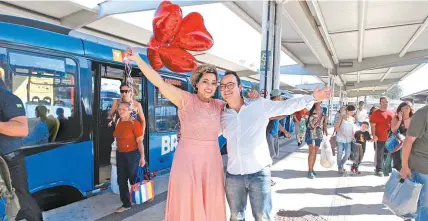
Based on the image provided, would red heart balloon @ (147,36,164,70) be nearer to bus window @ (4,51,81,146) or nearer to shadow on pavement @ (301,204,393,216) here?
bus window @ (4,51,81,146)

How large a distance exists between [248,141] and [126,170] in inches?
87.9

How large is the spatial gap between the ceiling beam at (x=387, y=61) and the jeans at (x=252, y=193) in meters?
16.3

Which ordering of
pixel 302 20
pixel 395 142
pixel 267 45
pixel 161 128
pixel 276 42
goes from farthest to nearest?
pixel 302 20
pixel 276 42
pixel 267 45
pixel 161 128
pixel 395 142

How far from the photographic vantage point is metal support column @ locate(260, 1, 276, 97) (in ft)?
21.2

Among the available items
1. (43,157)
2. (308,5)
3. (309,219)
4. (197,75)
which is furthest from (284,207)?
(308,5)

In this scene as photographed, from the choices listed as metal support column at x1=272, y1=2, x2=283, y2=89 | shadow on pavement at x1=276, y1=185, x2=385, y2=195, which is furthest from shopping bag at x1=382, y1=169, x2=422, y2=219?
metal support column at x1=272, y1=2, x2=283, y2=89

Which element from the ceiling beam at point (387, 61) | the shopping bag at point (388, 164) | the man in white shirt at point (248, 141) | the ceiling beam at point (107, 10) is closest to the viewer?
the man in white shirt at point (248, 141)

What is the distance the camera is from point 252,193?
2467mm

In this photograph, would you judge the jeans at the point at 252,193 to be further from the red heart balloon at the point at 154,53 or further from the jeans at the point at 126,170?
the jeans at the point at 126,170

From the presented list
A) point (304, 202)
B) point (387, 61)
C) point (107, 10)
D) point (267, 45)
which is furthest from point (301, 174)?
point (387, 61)

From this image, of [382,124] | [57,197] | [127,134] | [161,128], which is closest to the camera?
[127,134]

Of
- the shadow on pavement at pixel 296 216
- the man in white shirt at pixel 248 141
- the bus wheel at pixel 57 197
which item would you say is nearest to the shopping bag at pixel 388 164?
the shadow on pavement at pixel 296 216

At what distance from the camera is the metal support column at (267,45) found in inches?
255

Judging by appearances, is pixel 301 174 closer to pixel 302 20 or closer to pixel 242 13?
pixel 302 20
